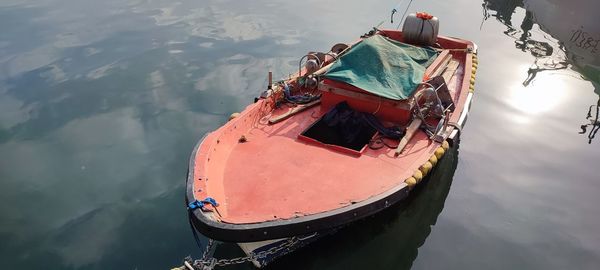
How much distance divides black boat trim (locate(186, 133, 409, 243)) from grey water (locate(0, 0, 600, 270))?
1301 mm

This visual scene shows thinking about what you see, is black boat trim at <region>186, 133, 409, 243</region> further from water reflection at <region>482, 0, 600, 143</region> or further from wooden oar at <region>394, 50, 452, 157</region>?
water reflection at <region>482, 0, 600, 143</region>

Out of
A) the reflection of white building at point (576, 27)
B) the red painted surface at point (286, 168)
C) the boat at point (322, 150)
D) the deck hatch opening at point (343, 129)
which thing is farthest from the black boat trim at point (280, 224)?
the reflection of white building at point (576, 27)

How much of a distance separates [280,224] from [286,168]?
1676mm

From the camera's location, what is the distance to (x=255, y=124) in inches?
337

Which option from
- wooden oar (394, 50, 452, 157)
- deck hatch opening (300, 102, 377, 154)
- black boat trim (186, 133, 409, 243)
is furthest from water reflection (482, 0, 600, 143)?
black boat trim (186, 133, 409, 243)

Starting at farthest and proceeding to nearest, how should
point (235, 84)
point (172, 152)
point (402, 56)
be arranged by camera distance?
point (235, 84) → point (172, 152) → point (402, 56)

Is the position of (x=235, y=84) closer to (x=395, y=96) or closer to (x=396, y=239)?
(x=395, y=96)

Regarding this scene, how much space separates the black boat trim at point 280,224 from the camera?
5477 mm

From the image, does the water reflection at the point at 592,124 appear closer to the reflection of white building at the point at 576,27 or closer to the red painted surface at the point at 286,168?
the reflection of white building at the point at 576,27

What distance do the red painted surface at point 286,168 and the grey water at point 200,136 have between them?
1.06 meters

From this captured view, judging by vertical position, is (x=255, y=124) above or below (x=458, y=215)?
above

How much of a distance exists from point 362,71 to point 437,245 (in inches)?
149

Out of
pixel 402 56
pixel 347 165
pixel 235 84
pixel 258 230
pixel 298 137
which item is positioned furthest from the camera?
pixel 235 84

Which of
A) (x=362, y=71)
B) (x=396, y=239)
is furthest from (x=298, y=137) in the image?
(x=396, y=239)
